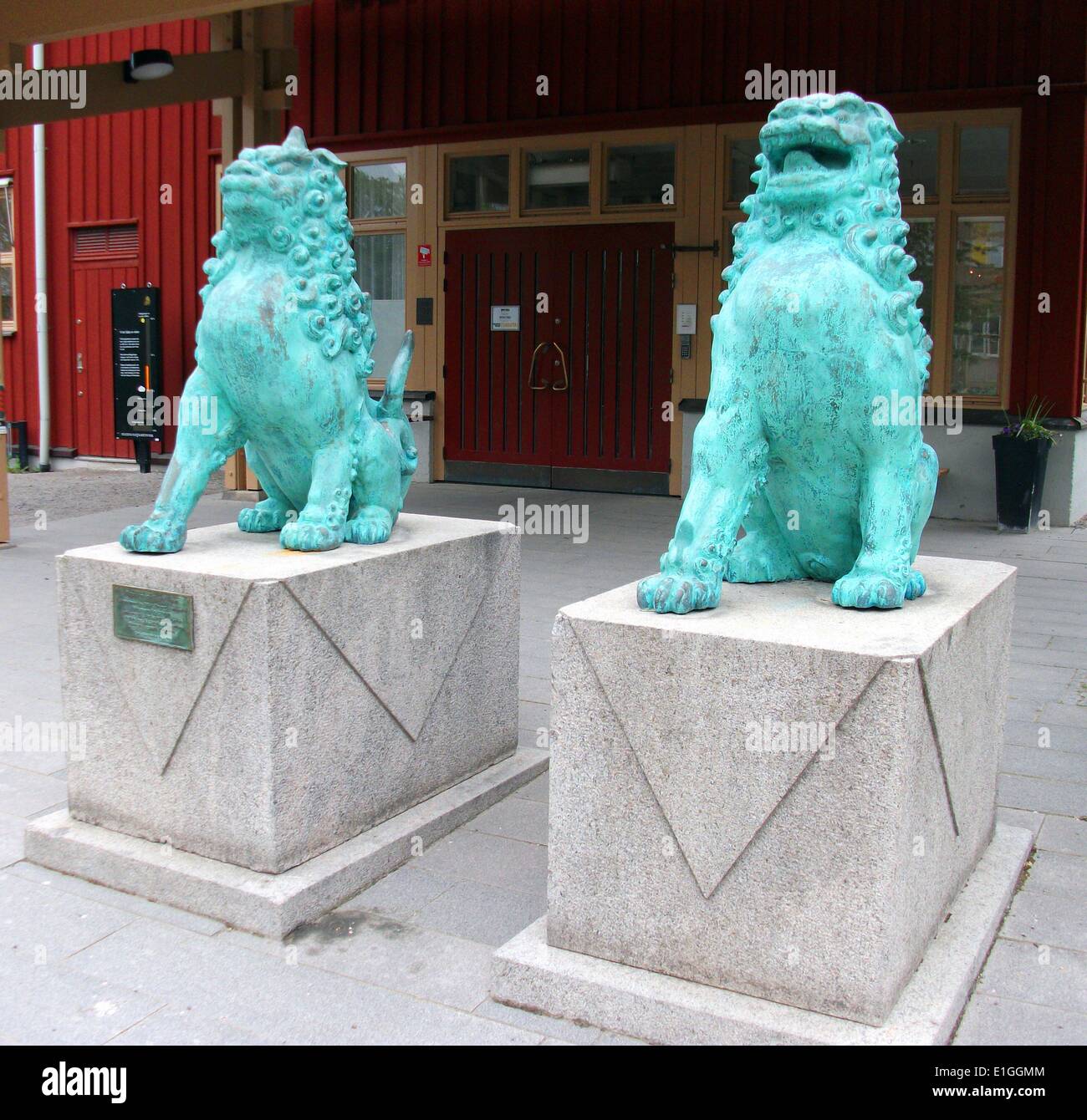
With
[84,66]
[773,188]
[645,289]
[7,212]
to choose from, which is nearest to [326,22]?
[84,66]

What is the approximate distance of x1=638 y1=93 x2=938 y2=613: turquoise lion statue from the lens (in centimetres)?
255

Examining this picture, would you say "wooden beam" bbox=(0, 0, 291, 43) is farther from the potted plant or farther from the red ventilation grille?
the potted plant

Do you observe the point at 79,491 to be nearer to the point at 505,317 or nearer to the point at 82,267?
the point at 82,267

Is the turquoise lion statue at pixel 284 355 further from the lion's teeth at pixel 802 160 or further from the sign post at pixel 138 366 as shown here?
the sign post at pixel 138 366

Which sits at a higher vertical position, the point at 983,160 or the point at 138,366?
the point at 983,160

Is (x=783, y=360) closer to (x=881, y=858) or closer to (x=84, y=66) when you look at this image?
(x=881, y=858)

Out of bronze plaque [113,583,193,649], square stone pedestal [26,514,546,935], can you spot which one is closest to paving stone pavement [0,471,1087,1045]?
square stone pedestal [26,514,546,935]

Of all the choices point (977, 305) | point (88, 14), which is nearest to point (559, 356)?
point (977, 305)

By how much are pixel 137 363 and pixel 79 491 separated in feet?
6.39

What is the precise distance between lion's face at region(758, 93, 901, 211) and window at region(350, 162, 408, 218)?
8751 millimetres

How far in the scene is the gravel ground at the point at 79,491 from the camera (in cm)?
1004

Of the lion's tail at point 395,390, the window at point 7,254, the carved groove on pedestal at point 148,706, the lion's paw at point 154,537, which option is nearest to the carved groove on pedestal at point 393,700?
the carved groove on pedestal at point 148,706

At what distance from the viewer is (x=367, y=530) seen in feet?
11.3

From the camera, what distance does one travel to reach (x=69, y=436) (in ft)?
45.1
